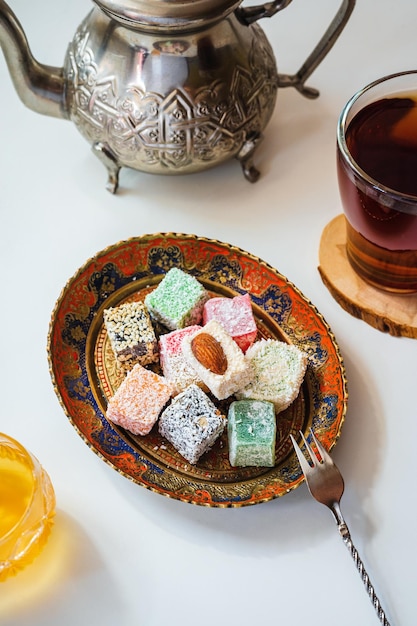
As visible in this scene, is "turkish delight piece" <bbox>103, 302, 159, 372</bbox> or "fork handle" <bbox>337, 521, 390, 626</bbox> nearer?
"fork handle" <bbox>337, 521, 390, 626</bbox>

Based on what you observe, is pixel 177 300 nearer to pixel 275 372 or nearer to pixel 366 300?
pixel 275 372

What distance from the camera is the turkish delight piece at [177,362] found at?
3.42 ft

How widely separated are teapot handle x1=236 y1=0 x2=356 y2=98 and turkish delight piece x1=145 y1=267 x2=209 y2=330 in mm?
439

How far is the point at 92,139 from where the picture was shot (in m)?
1.24

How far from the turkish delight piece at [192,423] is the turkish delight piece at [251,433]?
21 millimetres

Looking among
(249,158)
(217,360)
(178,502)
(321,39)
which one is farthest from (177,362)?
(321,39)

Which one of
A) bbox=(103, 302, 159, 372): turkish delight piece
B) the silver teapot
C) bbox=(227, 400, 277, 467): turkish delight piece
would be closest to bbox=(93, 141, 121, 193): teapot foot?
the silver teapot

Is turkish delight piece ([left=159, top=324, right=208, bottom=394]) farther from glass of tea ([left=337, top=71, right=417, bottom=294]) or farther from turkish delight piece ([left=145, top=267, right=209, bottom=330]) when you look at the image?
glass of tea ([left=337, top=71, right=417, bottom=294])

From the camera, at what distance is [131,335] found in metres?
1.07

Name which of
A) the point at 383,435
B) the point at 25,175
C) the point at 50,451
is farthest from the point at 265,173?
the point at 50,451

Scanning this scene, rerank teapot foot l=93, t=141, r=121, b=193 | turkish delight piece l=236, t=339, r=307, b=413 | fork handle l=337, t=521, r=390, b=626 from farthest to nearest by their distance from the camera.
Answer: teapot foot l=93, t=141, r=121, b=193 → turkish delight piece l=236, t=339, r=307, b=413 → fork handle l=337, t=521, r=390, b=626

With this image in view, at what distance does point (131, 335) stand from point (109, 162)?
368mm

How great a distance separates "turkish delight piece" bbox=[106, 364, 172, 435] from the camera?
100cm

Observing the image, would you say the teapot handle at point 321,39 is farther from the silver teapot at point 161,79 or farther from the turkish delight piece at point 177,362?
the turkish delight piece at point 177,362
